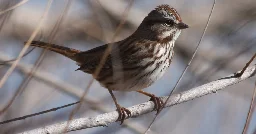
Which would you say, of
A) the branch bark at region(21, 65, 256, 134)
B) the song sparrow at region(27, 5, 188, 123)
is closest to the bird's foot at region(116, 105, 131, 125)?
the branch bark at region(21, 65, 256, 134)

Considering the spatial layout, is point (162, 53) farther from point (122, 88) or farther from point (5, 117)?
point (5, 117)

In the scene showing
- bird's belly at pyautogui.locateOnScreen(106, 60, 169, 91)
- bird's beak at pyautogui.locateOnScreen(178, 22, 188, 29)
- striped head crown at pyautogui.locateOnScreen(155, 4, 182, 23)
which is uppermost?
striped head crown at pyautogui.locateOnScreen(155, 4, 182, 23)

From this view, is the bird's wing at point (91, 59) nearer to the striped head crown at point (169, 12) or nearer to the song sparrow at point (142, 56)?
the song sparrow at point (142, 56)

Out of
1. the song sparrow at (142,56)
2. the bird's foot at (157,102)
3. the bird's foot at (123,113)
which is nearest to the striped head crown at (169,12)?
the song sparrow at (142,56)

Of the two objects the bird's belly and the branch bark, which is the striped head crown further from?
the branch bark

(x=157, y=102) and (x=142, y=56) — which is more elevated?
(x=142, y=56)

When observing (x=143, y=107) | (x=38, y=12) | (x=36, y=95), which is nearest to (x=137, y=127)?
(x=143, y=107)

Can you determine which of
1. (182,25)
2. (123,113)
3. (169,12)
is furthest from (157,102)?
(169,12)

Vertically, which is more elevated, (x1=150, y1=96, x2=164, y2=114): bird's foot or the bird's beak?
the bird's beak

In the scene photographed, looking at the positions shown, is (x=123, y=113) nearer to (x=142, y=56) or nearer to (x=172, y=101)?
(x=172, y=101)
